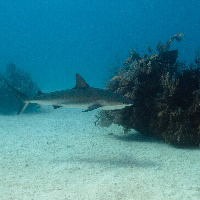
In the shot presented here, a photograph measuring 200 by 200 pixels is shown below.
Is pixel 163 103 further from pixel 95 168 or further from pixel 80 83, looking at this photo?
A: pixel 95 168

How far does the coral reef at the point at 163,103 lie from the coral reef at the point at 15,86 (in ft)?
41.7

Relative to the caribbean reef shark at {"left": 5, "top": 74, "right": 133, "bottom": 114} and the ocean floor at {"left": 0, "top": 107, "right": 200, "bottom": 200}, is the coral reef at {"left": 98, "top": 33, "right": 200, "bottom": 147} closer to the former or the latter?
the ocean floor at {"left": 0, "top": 107, "right": 200, "bottom": 200}

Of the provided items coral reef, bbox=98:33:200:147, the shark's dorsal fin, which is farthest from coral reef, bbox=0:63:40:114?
the shark's dorsal fin

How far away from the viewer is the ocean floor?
433cm

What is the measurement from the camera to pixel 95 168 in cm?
600

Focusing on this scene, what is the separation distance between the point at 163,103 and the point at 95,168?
4438 mm

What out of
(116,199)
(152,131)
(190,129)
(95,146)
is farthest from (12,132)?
(190,129)

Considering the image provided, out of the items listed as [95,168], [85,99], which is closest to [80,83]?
[85,99]

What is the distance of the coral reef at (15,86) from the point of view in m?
18.1

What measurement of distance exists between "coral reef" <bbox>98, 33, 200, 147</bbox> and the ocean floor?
0.65 m

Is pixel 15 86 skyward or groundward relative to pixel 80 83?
skyward

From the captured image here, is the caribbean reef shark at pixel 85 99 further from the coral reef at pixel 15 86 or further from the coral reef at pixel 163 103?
the coral reef at pixel 15 86

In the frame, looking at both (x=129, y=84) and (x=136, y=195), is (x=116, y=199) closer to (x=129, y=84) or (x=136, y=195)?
(x=136, y=195)

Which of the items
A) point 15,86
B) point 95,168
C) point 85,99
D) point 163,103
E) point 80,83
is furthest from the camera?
point 15,86
